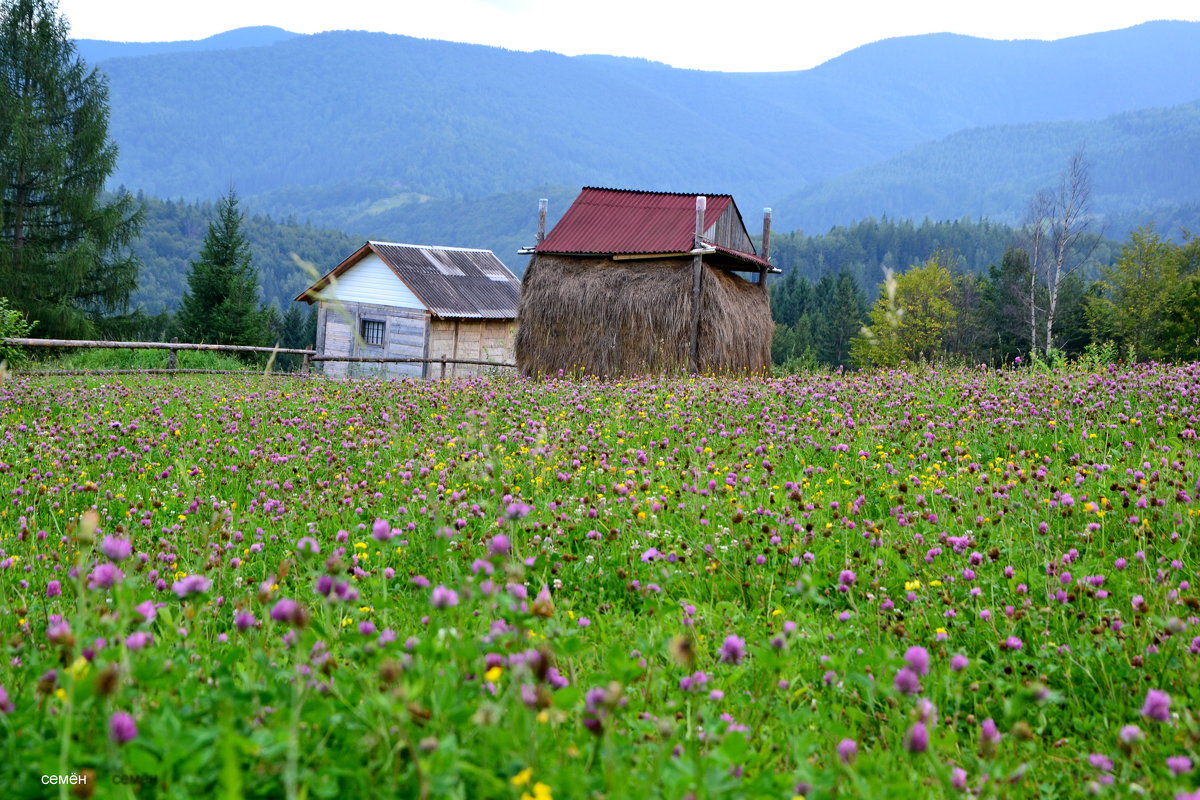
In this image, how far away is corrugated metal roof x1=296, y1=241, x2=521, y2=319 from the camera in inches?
1417

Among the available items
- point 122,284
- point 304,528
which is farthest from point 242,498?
point 122,284

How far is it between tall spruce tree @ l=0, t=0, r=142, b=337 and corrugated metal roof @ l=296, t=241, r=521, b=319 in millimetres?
7968

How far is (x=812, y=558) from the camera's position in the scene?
410 cm

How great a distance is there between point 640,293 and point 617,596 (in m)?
15.4

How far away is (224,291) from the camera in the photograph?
43.5 metres

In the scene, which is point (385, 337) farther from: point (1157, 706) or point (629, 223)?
point (1157, 706)

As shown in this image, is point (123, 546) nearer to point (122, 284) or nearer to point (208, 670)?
point (208, 670)

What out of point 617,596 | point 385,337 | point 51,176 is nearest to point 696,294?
point 617,596

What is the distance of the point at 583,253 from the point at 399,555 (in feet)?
52.8

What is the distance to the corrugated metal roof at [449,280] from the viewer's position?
3600cm

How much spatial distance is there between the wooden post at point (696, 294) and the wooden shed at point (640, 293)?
0.07ft

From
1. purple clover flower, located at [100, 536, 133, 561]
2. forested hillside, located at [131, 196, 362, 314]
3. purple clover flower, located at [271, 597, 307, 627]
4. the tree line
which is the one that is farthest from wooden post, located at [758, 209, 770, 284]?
forested hillside, located at [131, 196, 362, 314]

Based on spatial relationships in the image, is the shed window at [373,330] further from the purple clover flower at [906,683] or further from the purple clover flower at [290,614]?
the purple clover flower at [906,683]

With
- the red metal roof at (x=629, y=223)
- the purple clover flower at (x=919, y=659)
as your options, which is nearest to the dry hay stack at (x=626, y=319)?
the red metal roof at (x=629, y=223)
